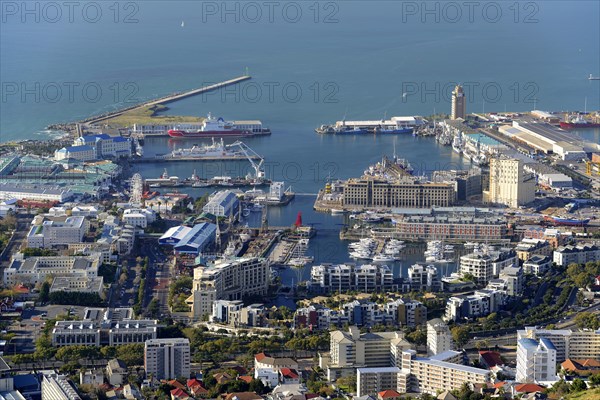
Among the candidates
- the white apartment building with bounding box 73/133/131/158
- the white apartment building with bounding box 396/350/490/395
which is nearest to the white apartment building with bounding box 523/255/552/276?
the white apartment building with bounding box 396/350/490/395

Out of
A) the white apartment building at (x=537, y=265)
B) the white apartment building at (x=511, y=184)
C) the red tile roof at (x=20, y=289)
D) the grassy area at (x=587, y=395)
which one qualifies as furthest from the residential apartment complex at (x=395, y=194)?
the grassy area at (x=587, y=395)

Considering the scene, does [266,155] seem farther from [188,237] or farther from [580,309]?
[580,309]

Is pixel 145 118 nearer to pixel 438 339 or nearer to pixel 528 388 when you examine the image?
pixel 438 339

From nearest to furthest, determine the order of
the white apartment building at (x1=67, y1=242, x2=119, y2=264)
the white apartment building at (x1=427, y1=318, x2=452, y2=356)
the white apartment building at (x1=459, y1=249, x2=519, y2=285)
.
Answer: the white apartment building at (x1=427, y1=318, x2=452, y2=356) → the white apartment building at (x1=459, y1=249, x2=519, y2=285) → the white apartment building at (x1=67, y1=242, x2=119, y2=264)

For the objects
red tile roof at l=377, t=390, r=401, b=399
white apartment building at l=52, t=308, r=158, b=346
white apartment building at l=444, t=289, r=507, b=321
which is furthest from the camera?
white apartment building at l=444, t=289, r=507, b=321

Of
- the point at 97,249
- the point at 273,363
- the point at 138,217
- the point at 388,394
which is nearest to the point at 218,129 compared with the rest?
the point at 138,217

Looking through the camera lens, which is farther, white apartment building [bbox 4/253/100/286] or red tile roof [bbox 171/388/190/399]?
white apartment building [bbox 4/253/100/286]

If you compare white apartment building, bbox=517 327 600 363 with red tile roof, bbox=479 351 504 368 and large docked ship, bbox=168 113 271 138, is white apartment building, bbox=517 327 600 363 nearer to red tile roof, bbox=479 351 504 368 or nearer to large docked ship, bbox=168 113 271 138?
red tile roof, bbox=479 351 504 368
